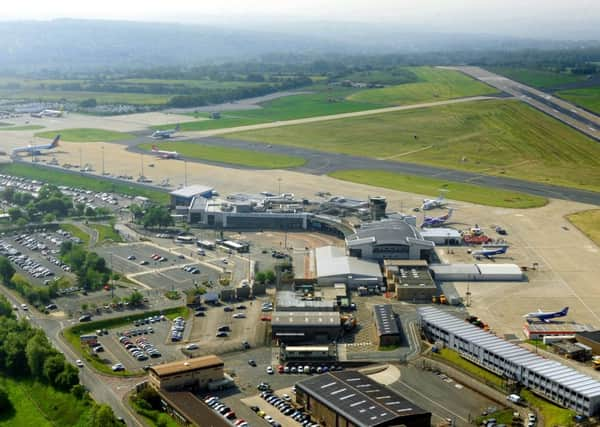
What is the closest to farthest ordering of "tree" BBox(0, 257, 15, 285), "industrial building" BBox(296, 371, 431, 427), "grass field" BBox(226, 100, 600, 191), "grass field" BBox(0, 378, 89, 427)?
"industrial building" BBox(296, 371, 431, 427), "grass field" BBox(0, 378, 89, 427), "tree" BBox(0, 257, 15, 285), "grass field" BBox(226, 100, 600, 191)

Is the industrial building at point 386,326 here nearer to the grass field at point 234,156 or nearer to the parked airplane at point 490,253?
the parked airplane at point 490,253

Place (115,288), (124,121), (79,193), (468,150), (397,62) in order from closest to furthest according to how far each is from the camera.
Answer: (115,288) < (79,193) < (468,150) < (124,121) < (397,62)

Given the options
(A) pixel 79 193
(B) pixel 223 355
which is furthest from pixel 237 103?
(B) pixel 223 355

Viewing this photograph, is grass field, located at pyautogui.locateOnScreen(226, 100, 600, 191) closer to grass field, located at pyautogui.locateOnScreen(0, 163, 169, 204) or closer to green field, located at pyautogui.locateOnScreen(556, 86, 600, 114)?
green field, located at pyautogui.locateOnScreen(556, 86, 600, 114)

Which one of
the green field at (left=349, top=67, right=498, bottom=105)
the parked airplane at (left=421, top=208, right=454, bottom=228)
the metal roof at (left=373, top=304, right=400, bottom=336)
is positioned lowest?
the parked airplane at (left=421, top=208, right=454, bottom=228)

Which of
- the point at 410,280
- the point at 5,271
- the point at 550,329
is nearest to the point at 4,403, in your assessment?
the point at 5,271

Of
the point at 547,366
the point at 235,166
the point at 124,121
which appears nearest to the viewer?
the point at 547,366

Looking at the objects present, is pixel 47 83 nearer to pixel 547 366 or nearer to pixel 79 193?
pixel 79 193

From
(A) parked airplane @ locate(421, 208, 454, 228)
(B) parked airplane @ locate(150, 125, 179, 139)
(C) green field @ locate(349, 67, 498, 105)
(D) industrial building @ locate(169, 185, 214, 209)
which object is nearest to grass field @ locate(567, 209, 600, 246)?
(A) parked airplane @ locate(421, 208, 454, 228)
